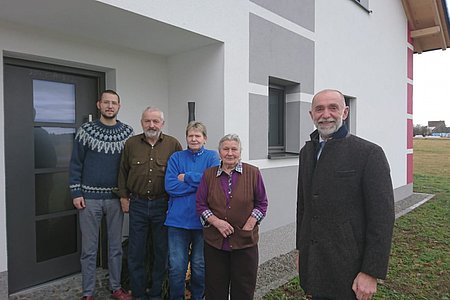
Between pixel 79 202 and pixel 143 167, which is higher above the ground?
pixel 143 167

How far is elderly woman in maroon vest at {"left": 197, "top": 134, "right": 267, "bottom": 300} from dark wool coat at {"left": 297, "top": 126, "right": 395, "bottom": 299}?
0.67 metres

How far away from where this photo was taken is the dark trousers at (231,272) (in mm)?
2627

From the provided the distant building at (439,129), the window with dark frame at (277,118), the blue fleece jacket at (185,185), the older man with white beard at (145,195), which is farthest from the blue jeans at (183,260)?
the distant building at (439,129)

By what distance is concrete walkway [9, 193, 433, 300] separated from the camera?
335 cm

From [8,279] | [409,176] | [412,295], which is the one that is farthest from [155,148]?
[409,176]

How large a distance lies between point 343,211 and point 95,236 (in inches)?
89.0

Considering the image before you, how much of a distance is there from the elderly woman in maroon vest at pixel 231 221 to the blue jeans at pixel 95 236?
3.28 ft

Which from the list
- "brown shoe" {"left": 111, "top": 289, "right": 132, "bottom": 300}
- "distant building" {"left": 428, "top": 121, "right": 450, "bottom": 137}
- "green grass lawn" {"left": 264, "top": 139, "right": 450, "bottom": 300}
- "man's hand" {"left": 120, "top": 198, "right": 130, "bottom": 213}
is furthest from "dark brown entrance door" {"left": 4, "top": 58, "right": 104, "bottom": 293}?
"distant building" {"left": 428, "top": 121, "right": 450, "bottom": 137}

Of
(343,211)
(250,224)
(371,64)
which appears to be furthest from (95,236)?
(371,64)

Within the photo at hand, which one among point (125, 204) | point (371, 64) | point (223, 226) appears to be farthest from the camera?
point (371, 64)

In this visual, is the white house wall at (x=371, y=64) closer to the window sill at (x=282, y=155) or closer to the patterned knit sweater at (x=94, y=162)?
the window sill at (x=282, y=155)

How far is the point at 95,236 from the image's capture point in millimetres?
3109

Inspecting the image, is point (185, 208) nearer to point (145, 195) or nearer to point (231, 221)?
point (145, 195)

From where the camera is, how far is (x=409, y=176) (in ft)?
32.9
